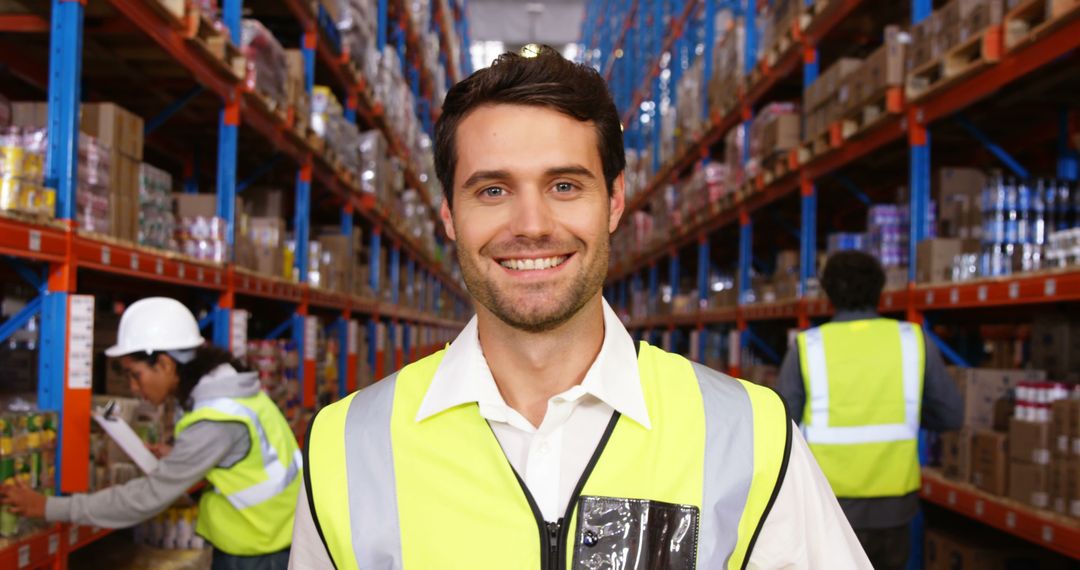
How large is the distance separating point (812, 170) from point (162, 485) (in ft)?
18.2

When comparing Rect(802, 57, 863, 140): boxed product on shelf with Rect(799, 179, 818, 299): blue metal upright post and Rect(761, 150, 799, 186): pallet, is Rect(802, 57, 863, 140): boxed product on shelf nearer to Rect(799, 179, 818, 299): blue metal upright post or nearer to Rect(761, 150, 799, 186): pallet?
Rect(761, 150, 799, 186): pallet

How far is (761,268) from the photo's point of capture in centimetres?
1402

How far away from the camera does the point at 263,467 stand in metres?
3.36

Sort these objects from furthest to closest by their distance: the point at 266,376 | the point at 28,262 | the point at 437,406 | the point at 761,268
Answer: the point at 761,268, the point at 266,376, the point at 28,262, the point at 437,406

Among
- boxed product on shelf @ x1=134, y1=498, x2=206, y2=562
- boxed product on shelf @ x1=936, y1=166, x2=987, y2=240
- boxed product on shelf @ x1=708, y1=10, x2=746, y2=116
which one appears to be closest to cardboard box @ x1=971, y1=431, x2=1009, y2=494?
boxed product on shelf @ x1=936, y1=166, x2=987, y2=240

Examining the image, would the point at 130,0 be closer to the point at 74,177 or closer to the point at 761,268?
the point at 74,177

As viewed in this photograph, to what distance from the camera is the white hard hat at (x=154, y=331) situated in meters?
3.48

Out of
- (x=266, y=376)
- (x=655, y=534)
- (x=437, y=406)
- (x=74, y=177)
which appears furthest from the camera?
(x=266, y=376)

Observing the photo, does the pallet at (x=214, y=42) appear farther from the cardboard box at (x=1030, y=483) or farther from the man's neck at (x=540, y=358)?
the cardboard box at (x=1030, y=483)

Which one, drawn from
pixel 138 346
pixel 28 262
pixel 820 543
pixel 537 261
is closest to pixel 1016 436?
pixel 820 543

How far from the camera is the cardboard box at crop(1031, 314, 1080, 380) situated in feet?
15.6

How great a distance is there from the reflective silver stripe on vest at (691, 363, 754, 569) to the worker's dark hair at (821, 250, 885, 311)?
2659 millimetres

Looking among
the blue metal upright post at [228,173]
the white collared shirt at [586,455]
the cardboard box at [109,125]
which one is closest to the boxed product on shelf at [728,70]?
the blue metal upright post at [228,173]

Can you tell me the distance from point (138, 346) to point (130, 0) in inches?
58.4
